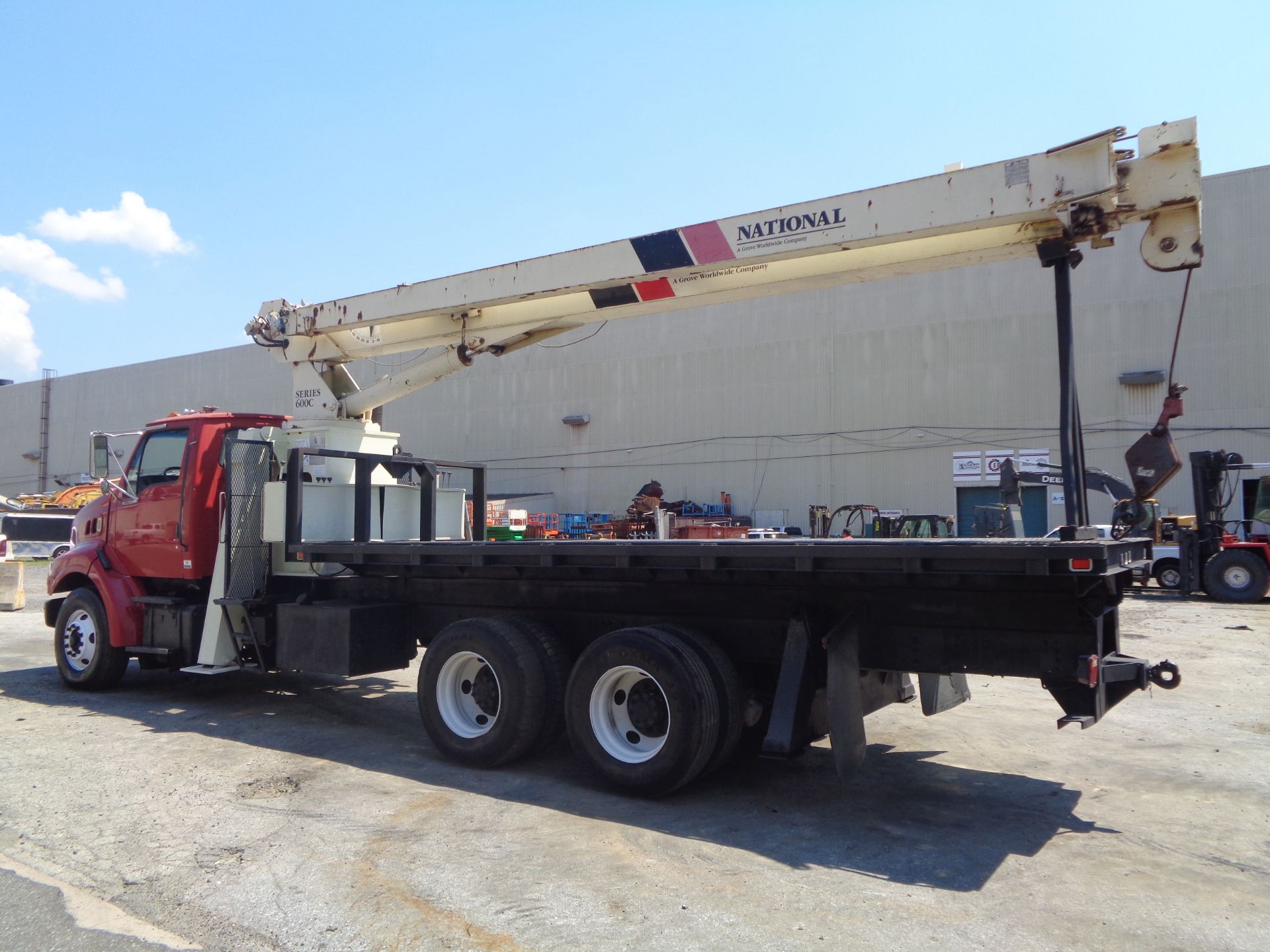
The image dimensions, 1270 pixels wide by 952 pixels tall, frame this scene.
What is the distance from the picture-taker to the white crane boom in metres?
5.29

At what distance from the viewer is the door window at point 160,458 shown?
8938 millimetres

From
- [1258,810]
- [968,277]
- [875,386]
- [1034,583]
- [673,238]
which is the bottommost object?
[1258,810]

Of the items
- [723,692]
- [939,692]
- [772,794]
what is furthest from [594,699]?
[939,692]

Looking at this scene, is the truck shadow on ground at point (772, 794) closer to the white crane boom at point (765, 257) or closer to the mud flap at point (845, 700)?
the mud flap at point (845, 700)

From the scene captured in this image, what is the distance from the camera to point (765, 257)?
21.1ft

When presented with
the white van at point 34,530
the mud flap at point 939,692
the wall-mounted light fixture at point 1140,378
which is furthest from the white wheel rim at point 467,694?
the wall-mounted light fixture at point 1140,378

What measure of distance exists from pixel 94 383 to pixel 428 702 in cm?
5453

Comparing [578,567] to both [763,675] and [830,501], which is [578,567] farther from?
[830,501]

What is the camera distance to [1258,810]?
18.3 feet

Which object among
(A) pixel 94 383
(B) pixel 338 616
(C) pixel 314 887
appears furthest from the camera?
(A) pixel 94 383

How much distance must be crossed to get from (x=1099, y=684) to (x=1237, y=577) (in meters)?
16.8

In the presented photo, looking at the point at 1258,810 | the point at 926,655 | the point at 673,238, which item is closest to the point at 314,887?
the point at 926,655

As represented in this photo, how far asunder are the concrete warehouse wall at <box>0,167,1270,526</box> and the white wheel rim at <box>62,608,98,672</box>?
24.9 metres

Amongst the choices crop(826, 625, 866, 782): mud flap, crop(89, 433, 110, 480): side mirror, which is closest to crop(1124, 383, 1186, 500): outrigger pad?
crop(826, 625, 866, 782): mud flap
